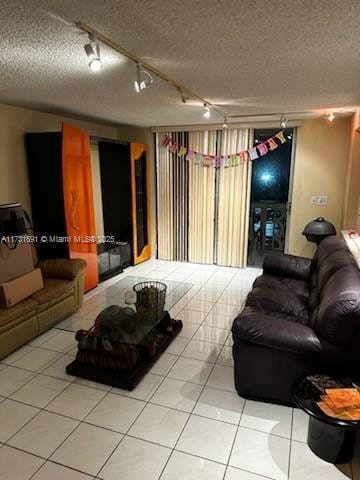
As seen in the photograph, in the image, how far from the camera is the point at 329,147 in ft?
15.0

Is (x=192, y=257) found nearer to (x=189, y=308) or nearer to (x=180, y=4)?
(x=189, y=308)

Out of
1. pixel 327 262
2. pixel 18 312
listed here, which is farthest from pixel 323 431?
pixel 18 312

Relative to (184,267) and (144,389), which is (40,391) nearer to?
(144,389)

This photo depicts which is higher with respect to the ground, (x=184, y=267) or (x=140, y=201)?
(x=140, y=201)

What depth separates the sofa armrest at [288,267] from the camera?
3.61 m

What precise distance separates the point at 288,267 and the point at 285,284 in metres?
0.29

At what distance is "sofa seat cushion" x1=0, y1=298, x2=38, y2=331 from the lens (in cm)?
267

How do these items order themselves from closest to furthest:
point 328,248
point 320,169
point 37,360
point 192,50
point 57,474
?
point 57,474 < point 192,50 < point 37,360 < point 328,248 < point 320,169

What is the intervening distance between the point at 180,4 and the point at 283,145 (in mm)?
3830

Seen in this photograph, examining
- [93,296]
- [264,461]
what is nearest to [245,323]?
[264,461]

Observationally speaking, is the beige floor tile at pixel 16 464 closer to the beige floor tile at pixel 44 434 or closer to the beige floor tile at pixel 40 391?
the beige floor tile at pixel 44 434

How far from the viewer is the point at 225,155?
16.7 feet

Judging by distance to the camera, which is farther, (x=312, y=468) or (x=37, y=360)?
(x=37, y=360)

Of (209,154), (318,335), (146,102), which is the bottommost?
(318,335)
